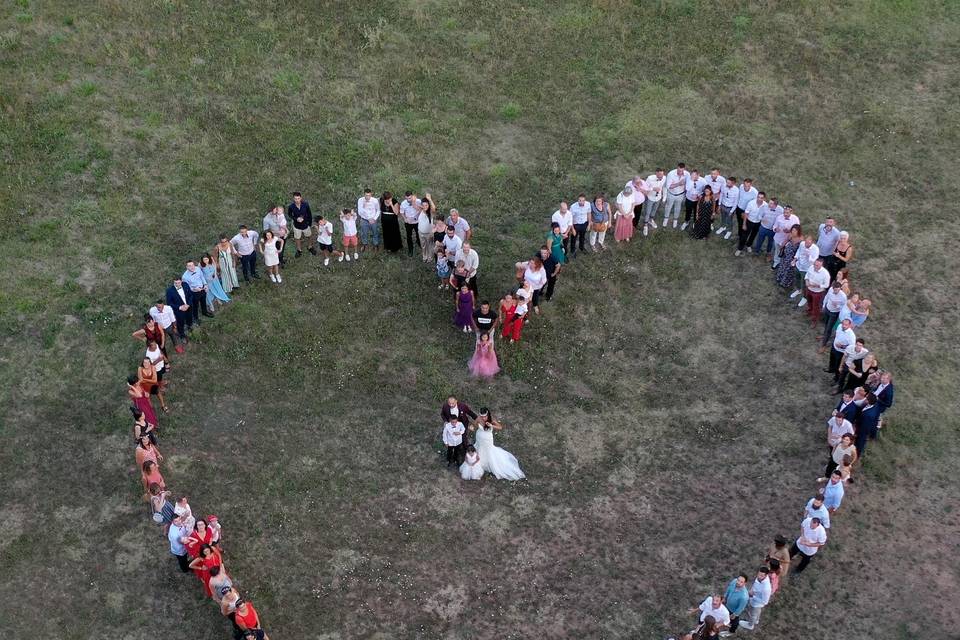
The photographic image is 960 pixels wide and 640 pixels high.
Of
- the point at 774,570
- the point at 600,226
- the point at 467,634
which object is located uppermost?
the point at 600,226

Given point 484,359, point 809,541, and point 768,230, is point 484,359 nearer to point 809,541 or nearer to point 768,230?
point 809,541

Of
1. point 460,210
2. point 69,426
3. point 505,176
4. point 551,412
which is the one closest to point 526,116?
point 505,176

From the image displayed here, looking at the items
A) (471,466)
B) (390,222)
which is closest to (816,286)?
(471,466)

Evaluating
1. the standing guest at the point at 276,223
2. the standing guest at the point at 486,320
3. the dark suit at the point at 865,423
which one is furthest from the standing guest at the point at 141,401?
the dark suit at the point at 865,423

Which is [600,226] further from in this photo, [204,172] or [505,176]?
[204,172]

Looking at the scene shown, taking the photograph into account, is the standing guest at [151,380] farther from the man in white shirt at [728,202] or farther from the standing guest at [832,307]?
the standing guest at [832,307]

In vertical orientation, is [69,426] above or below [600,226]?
below

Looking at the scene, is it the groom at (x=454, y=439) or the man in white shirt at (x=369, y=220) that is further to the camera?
the man in white shirt at (x=369, y=220)

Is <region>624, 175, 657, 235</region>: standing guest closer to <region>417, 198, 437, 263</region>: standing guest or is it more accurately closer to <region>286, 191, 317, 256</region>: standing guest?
<region>417, 198, 437, 263</region>: standing guest
